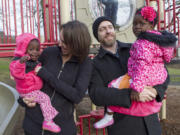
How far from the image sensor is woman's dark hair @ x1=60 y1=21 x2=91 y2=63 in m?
1.50

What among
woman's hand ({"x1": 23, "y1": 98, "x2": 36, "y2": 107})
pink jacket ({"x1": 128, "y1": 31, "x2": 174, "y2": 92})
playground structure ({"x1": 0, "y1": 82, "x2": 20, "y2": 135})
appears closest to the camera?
pink jacket ({"x1": 128, "y1": 31, "x2": 174, "y2": 92})

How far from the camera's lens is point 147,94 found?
59.8 inches

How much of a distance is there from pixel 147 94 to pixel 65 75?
0.68 metres

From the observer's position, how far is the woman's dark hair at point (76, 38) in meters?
1.50

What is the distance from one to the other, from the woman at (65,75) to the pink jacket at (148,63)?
1.27 ft

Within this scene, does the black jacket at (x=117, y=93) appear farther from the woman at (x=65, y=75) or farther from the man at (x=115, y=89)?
the woman at (x=65, y=75)

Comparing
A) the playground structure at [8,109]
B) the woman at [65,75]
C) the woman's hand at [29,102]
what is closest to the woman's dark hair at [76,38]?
the woman at [65,75]

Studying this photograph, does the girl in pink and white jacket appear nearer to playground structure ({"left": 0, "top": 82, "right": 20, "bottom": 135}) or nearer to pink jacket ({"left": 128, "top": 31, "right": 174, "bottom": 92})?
pink jacket ({"left": 128, "top": 31, "right": 174, "bottom": 92})

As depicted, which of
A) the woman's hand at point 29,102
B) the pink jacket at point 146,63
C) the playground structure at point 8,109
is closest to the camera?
the pink jacket at point 146,63

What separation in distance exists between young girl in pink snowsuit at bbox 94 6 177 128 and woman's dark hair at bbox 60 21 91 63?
1.30 ft

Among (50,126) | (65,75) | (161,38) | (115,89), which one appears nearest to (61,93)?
(65,75)

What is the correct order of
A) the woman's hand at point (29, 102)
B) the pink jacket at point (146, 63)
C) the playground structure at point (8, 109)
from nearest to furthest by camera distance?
1. the pink jacket at point (146, 63)
2. the woman's hand at point (29, 102)
3. the playground structure at point (8, 109)

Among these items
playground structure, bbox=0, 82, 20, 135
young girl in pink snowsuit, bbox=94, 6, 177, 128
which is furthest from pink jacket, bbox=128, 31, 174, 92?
playground structure, bbox=0, 82, 20, 135

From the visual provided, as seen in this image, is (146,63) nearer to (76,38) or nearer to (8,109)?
(76,38)
